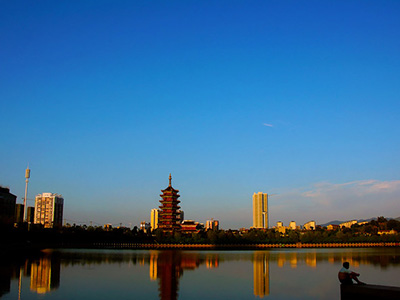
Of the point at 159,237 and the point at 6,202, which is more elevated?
the point at 6,202

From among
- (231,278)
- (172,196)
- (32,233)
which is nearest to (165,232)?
(172,196)

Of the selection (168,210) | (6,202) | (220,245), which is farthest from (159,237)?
(6,202)

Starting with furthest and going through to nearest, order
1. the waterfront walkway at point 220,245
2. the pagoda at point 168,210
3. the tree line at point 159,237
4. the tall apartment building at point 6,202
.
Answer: the tall apartment building at point 6,202, the pagoda at point 168,210, the waterfront walkway at point 220,245, the tree line at point 159,237

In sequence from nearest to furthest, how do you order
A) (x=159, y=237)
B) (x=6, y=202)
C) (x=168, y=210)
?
(x=159, y=237), (x=168, y=210), (x=6, y=202)

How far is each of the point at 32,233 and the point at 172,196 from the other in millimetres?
45748

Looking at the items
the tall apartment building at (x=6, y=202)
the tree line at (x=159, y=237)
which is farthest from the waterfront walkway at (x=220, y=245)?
the tall apartment building at (x=6, y=202)

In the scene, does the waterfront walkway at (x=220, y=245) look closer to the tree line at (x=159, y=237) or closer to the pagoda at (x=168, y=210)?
the tree line at (x=159, y=237)

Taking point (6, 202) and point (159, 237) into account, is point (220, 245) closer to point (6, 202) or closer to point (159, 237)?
point (159, 237)

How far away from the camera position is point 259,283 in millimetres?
26344

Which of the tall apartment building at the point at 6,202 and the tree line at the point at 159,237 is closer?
the tree line at the point at 159,237

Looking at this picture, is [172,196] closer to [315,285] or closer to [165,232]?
[165,232]

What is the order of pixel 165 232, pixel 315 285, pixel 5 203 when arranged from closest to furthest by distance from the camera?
1. pixel 315 285
2. pixel 165 232
3. pixel 5 203

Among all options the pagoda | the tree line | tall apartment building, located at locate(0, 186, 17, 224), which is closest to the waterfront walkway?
the tree line

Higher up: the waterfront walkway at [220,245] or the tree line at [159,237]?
the tree line at [159,237]
